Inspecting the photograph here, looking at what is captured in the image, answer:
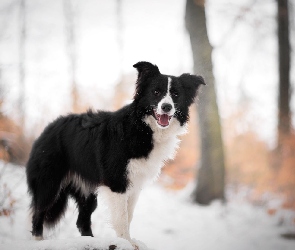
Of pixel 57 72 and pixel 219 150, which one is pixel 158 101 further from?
pixel 57 72

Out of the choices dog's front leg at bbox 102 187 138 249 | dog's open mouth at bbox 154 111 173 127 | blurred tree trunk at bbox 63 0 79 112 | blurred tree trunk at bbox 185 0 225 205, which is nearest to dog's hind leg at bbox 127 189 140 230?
dog's front leg at bbox 102 187 138 249

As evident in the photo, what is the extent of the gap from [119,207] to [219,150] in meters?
4.29

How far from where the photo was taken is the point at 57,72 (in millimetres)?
11359

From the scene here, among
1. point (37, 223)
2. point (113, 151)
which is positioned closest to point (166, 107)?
point (113, 151)

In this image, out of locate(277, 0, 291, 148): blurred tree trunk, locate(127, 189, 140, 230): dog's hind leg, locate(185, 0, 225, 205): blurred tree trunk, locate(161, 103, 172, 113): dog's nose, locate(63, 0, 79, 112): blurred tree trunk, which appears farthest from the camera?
locate(63, 0, 79, 112): blurred tree trunk

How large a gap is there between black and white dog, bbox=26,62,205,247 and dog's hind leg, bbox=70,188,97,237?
1 cm

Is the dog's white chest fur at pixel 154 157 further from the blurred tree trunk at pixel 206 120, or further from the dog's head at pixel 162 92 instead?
the blurred tree trunk at pixel 206 120

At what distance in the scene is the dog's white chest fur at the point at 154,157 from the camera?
345 cm

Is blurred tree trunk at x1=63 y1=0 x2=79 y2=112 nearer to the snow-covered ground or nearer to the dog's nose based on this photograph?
the snow-covered ground

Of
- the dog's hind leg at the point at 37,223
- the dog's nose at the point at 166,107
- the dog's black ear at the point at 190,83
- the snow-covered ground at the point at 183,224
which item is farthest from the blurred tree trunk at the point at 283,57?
the dog's hind leg at the point at 37,223

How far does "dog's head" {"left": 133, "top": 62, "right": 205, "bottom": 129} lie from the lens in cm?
348

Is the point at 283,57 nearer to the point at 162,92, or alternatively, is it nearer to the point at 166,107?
the point at 162,92

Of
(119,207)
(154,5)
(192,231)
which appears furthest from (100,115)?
(154,5)

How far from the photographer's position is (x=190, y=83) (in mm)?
3852
